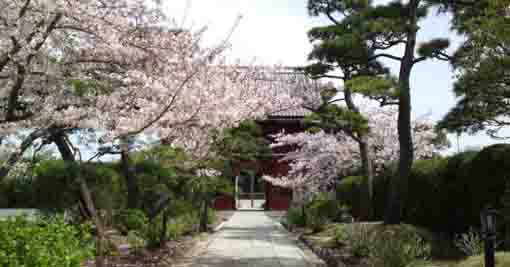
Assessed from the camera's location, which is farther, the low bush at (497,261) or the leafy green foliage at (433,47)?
the leafy green foliage at (433,47)

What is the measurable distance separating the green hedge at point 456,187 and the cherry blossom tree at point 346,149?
22.7 feet

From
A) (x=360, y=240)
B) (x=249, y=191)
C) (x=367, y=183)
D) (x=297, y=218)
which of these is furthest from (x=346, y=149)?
(x=249, y=191)

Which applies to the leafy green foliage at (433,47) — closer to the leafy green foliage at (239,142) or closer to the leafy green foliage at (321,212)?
the leafy green foliage at (239,142)

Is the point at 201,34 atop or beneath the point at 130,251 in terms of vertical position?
atop

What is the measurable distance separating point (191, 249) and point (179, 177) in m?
1.84

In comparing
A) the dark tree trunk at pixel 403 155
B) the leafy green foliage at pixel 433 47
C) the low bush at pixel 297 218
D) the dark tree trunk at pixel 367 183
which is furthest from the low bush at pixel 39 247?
the low bush at pixel 297 218

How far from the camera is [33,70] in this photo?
19.9ft

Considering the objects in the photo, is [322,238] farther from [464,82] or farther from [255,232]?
[464,82]

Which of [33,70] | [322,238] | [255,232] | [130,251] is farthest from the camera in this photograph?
[255,232]

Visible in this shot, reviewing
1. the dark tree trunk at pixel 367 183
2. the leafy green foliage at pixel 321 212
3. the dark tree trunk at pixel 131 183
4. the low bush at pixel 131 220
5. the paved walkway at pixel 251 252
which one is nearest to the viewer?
the paved walkway at pixel 251 252

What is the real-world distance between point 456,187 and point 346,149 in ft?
32.4

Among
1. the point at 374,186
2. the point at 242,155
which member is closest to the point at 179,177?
the point at 242,155

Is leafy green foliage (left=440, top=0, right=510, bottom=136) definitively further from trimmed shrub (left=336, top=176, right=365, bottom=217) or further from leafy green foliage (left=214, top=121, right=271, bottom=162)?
trimmed shrub (left=336, top=176, right=365, bottom=217)

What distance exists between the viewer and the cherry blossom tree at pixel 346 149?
19.8 meters
